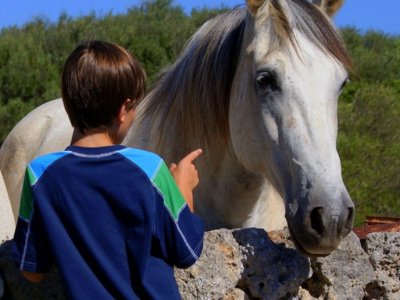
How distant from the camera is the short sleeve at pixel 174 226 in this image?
7.33 ft

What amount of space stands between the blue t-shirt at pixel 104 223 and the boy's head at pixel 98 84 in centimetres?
8

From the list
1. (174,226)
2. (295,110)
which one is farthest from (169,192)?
(295,110)

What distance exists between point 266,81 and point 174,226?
4.85ft

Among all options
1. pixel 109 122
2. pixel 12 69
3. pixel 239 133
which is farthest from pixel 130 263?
pixel 12 69

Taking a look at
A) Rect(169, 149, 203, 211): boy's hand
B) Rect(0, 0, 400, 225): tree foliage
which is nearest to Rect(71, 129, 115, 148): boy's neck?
Rect(169, 149, 203, 211): boy's hand

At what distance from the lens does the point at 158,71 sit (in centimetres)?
816

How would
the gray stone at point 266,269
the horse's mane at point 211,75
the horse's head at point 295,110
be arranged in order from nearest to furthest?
the gray stone at point 266,269, the horse's head at point 295,110, the horse's mane at point 211,75

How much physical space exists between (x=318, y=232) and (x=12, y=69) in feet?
26.9

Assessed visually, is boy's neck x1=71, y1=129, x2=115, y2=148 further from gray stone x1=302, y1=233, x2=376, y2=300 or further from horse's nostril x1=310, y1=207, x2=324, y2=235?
horse's nostril x1=310, y1=207, x2=324, y2=235

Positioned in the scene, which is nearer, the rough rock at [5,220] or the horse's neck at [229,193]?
the rough rock at [5,220]

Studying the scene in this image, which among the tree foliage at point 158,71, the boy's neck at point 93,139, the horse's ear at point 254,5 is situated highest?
the horse's ear at point 254,5

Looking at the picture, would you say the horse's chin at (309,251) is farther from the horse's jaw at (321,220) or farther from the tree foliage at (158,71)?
the tree foliage at (158,71)

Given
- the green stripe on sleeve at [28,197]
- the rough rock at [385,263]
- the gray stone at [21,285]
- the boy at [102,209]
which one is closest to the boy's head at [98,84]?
the boy at [102,209]

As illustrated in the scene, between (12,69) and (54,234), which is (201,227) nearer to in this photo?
(54,234)
